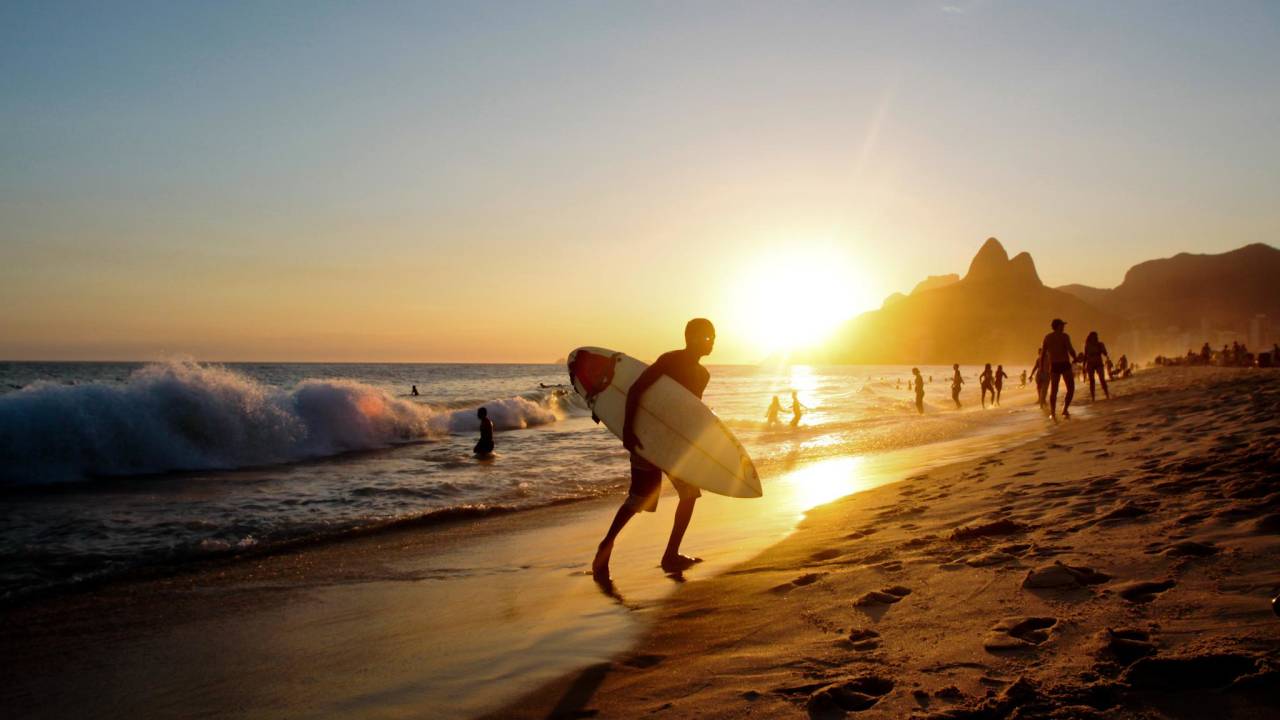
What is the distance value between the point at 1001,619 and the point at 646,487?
2.98 metres

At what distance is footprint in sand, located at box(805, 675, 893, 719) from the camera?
2.66 metres

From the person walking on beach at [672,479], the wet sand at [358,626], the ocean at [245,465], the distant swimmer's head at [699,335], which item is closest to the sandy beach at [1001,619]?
the wet sand at [358,626]

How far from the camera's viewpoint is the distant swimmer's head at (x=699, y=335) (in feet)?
18.8

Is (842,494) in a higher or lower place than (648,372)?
lower

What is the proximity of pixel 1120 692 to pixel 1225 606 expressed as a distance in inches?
38.9

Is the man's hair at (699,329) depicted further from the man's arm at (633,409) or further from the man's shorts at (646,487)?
the man's shorts at (646,487)

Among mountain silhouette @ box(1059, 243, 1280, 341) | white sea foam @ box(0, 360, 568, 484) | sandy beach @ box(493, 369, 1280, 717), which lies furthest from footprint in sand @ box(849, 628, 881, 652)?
mountain silhouette @ box(1059, 243, 1280, 341)

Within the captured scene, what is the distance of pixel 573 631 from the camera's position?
4.16m

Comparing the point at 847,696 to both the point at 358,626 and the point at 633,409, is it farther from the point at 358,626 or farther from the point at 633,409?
the point at 358,626

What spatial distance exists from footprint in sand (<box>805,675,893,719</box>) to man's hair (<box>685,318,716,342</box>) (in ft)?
10.7

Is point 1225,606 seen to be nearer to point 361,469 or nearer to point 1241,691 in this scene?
point 1241,691

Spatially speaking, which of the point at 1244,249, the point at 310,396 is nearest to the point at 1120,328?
the point at 1244,249

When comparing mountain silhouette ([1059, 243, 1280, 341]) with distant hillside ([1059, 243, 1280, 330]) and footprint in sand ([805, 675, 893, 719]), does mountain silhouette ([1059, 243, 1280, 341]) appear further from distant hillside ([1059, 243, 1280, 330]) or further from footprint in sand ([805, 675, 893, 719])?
footprint in sand ([805, 675, 893, 719])

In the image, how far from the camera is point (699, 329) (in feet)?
18.8
